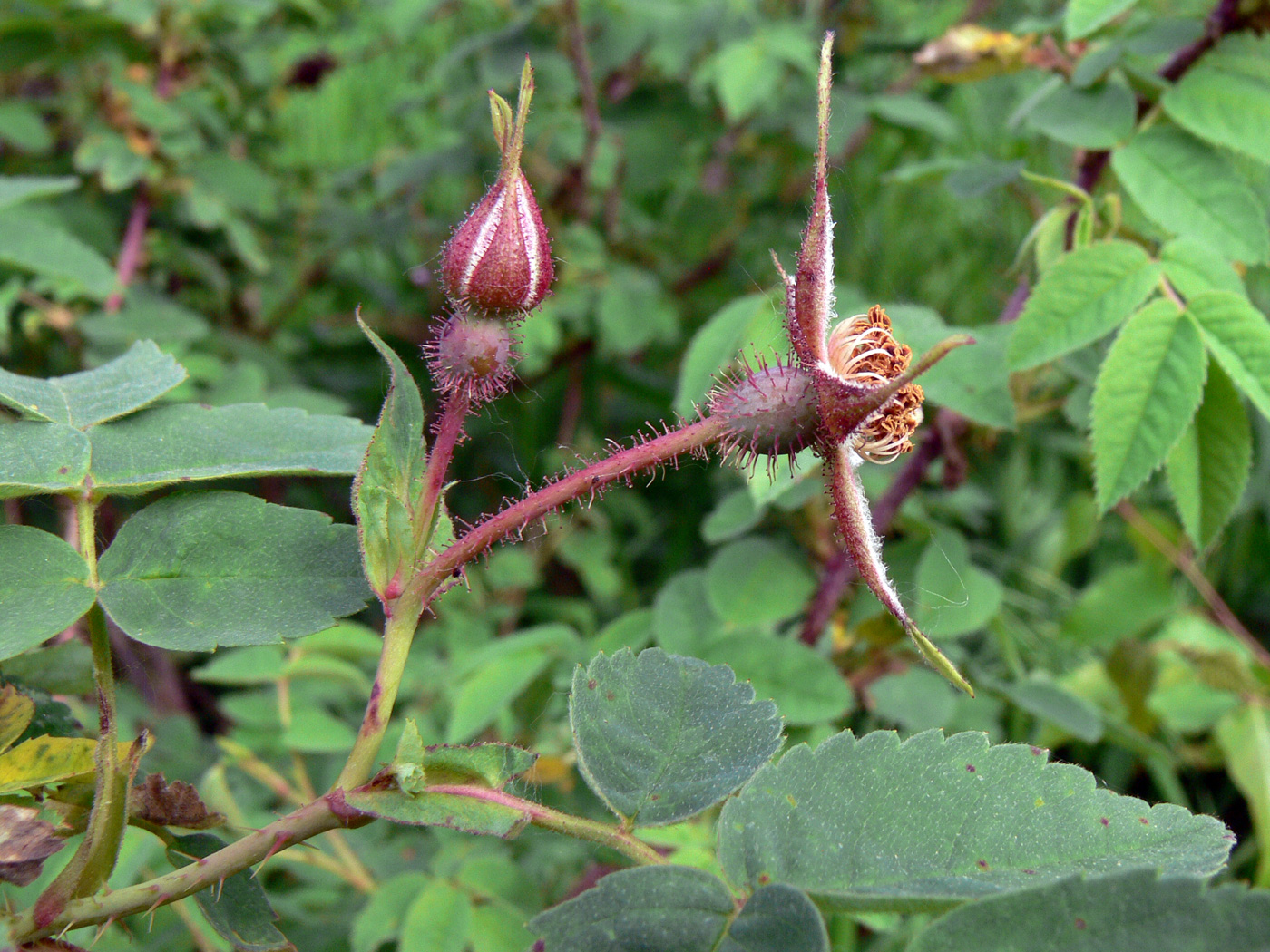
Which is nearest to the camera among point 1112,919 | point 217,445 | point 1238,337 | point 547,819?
point 1112,919

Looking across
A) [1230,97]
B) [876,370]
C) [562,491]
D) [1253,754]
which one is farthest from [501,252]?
[1253,754]

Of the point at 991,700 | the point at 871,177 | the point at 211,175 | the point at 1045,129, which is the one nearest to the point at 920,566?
the point at 991,700

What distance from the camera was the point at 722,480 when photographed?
1837 mm

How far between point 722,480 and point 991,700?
667mm

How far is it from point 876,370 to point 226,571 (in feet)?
1.35

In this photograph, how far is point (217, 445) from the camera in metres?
0.63

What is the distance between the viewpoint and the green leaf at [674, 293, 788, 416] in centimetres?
107

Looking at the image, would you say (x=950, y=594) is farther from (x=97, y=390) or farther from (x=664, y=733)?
(x=97, y=390)

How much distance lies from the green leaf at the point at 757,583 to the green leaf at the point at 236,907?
1.90 feet

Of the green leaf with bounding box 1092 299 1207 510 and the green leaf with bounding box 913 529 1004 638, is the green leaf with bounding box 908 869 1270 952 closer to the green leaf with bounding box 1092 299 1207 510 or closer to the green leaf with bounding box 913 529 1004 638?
the green leaf with bounding box 1092 299 1207 510

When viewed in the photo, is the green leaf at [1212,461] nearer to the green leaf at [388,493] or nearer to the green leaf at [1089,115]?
the green leaf at [1089,115]

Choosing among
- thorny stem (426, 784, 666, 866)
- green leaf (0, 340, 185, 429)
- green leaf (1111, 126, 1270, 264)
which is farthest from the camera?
green leaf (1111, 126, 1270, 264)

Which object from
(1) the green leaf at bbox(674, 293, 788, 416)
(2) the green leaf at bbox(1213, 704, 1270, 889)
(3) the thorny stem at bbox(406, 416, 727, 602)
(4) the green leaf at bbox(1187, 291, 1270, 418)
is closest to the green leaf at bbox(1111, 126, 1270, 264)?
(4) the green leaf at bbox(1187, 291, 1270, 418)

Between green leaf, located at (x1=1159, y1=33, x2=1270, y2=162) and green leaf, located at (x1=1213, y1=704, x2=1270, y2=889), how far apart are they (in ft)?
3.46
